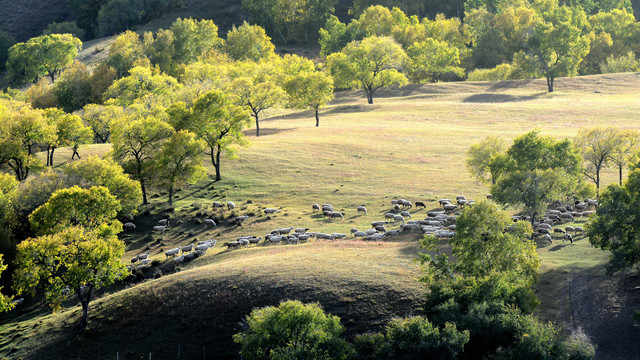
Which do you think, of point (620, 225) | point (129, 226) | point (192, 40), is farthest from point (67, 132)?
point (192, 40)

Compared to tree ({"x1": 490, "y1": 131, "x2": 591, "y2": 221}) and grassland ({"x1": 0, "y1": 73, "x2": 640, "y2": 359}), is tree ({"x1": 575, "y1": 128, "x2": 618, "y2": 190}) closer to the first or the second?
grassland ({"x1": 0, "y1": 73, "x2": 640, "y2": 359})

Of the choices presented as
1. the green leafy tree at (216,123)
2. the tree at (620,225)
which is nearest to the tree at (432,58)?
the green leafy tree at (216,123)

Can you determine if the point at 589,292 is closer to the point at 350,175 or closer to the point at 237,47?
the point at 350,175

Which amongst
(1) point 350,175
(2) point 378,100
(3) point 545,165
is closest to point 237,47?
(2) point 378,100

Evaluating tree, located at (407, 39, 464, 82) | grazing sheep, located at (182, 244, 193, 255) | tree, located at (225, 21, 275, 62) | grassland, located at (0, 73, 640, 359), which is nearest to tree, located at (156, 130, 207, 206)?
grassland, located at (0, 73, 640, 359)

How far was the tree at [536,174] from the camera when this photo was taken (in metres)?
57.1

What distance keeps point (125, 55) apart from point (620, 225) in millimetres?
134916

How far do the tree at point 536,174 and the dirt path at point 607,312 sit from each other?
519 inches

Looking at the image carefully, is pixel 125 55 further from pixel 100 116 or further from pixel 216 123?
pixel 216 123

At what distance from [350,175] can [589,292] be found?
43.3m

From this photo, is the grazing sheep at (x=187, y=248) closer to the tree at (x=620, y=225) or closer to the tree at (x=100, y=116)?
the tree at (x=620, y=225)

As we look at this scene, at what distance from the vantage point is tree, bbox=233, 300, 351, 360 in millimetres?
35500

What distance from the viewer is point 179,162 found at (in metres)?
77.3

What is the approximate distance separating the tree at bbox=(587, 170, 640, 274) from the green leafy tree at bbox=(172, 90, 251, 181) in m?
52.6
